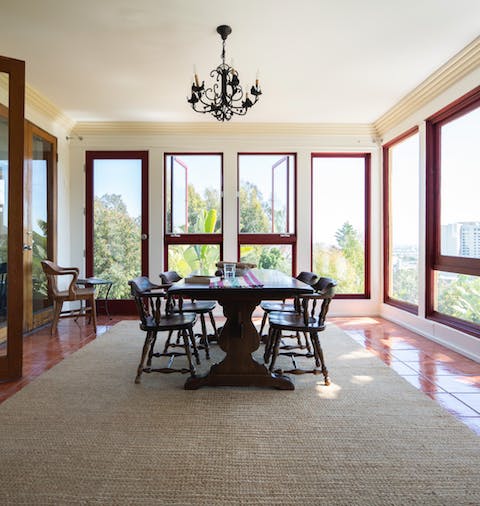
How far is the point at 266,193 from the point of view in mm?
6250

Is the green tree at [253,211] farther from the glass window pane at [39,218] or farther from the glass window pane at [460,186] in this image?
the glass window pane at [39,218]

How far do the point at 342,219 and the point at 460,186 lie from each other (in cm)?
221

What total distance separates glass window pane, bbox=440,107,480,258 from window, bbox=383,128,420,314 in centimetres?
59

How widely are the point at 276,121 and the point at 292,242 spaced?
1.88m

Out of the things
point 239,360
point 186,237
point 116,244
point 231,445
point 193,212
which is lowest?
point 231,445

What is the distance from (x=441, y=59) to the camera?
4.01 meters

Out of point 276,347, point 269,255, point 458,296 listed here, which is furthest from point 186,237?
point 458,296

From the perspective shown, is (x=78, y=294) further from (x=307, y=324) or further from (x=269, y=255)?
(x=307, y=324)

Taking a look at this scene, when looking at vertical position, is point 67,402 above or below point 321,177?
below

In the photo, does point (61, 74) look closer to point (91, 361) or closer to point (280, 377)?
point (91, 361)

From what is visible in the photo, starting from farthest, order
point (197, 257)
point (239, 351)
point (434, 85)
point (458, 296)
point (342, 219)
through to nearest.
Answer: point (342, 219), point (197, 257), point (434, 85), point (458, 296), point (239, 351)

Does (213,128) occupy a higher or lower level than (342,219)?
higher

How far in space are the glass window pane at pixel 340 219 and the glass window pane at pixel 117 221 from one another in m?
2.84

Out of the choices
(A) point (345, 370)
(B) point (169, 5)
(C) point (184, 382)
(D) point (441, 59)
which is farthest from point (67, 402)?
(D) point (441, 59)
